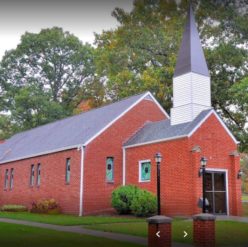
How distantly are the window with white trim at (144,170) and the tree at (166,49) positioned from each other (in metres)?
10.7

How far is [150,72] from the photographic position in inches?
1443

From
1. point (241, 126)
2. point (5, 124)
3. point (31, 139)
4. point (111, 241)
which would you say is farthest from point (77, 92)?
point (111, 241)

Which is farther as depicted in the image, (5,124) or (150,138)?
(5,124)

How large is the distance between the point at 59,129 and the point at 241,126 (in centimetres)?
1524

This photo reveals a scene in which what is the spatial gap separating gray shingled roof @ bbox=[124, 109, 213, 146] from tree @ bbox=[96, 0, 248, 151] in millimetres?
8148

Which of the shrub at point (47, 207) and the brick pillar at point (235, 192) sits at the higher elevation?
the brick pillar at point (235, 192)

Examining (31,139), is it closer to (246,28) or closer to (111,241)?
(246,28)

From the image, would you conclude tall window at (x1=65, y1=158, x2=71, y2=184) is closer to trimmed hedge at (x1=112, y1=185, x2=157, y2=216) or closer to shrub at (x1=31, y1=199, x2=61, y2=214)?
shrub at (x1=31, y1=199, x2=61, y2=214)

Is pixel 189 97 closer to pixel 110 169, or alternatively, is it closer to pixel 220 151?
pixel 220 151

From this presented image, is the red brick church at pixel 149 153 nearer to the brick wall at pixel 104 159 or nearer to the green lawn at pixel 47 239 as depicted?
the brick wall at pixel 104 159

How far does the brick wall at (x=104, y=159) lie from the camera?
27141 millimetres

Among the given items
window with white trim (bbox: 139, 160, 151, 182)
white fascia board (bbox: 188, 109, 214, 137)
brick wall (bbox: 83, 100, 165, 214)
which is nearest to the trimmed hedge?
window with white trim (bbox: 139, 160, 151, 182)

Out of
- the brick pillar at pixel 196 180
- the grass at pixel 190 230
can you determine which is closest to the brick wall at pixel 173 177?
the brick pillar at pixel 196 180

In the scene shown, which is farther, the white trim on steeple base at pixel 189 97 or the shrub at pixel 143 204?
the white trim on steeple base at pixel 189 97
